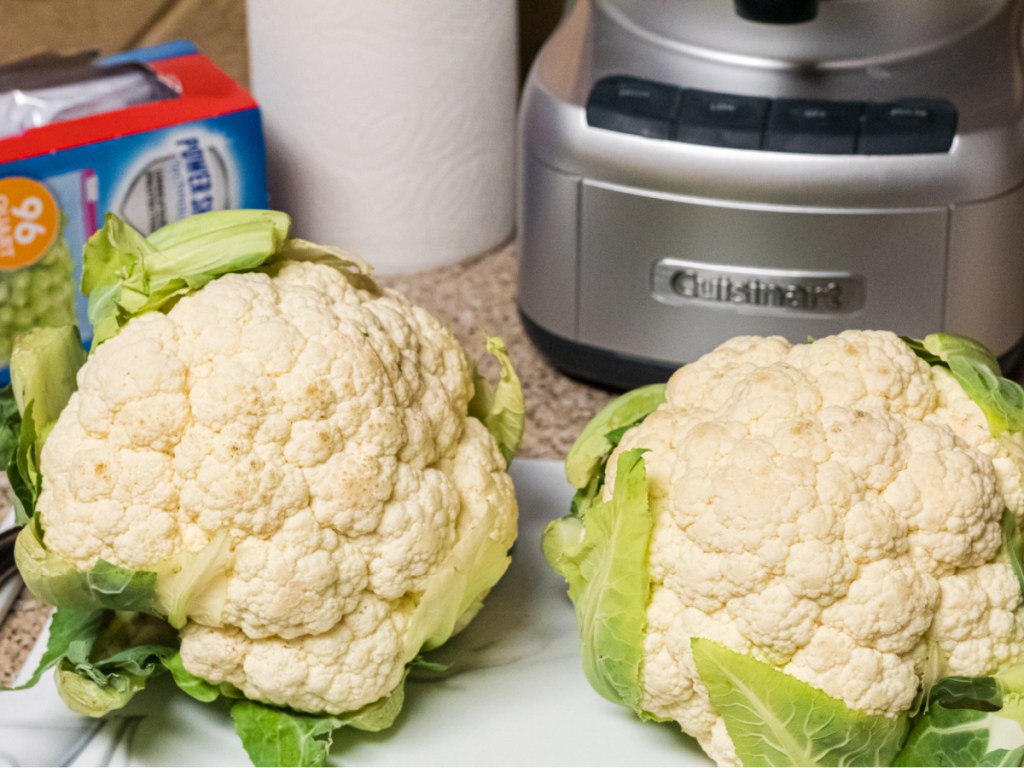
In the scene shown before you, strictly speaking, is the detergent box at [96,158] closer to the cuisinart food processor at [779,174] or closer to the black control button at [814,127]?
the cuisinart food processor at [779,174]

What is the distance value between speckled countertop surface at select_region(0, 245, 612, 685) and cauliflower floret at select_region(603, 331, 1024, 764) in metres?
0.26

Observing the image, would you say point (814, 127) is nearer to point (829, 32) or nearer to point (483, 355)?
point (829, 32)

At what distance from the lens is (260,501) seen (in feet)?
2.35

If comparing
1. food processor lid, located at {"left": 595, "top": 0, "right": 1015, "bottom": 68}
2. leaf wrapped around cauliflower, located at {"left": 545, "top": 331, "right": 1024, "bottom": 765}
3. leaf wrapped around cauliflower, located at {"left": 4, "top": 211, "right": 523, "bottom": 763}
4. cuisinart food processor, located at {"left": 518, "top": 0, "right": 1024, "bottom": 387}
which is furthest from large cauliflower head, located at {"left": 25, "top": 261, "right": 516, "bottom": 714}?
food processor lid, located at {"left": 595, "top": 0, "right": 1015, "bottom": 68}

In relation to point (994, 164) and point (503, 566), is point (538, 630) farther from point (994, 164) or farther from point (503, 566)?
point (994, 164)

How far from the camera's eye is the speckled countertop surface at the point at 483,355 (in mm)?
889

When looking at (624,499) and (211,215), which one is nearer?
(624,499)

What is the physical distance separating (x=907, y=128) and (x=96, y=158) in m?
0.63

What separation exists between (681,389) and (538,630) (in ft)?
0.60

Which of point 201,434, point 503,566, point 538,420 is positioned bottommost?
point 538,420

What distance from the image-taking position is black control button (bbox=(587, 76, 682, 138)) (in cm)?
100

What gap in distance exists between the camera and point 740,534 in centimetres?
69

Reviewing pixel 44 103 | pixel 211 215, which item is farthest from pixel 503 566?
pixel 44 103

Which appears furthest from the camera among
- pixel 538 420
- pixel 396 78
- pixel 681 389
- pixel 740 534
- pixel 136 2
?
pixel 136 2
